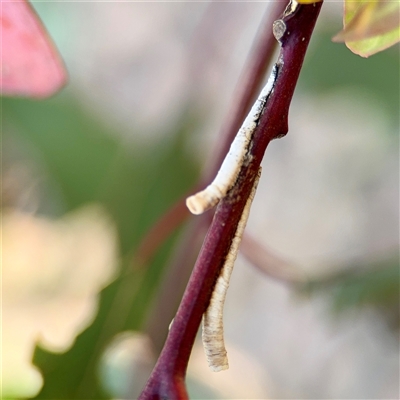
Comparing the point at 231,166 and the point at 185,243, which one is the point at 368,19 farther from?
the point at 185,243

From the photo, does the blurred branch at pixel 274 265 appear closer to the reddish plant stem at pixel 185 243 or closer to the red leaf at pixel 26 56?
the reddish plant stem at pixel 185 243

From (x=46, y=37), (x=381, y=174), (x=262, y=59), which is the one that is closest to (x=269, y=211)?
(x=381, y=174)

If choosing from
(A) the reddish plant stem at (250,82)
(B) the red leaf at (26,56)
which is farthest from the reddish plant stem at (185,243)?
(B) the red leaf at (26,56)

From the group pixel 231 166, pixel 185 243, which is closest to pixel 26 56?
pixel 231 166

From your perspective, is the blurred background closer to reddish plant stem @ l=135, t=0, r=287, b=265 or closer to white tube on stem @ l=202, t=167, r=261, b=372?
reddish plant stem @ l=135, t=0, r=287, b=265

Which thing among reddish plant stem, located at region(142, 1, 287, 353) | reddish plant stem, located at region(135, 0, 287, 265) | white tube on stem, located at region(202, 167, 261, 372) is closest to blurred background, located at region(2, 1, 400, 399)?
reddish plant stem, located at region(142, 1, 287, 353)

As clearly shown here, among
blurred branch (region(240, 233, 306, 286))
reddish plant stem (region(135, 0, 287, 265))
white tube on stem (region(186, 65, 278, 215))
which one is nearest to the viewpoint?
white tube on stem (region(186, 65, 278, 215))
